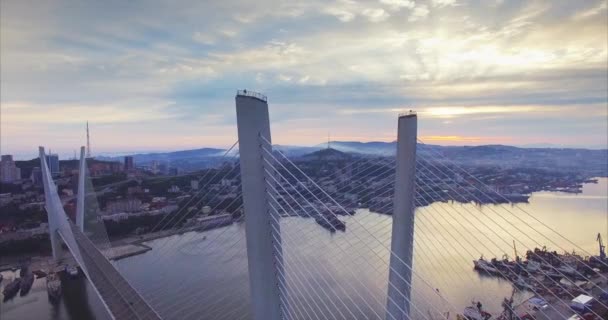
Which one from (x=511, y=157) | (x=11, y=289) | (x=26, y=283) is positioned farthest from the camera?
(x=511, y=157)

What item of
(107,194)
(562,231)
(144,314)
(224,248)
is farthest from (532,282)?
(107,194)

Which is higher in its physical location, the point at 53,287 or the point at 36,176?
the point at 36,176

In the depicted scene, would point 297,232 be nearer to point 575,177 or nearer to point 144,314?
point 144,314

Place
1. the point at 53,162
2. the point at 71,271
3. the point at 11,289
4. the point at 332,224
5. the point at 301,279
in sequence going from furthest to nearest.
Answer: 1. the point at 53,162
2. the point at 332,224
3. the point at 71,271
4. the point at 11,289
5. the point at 301,279

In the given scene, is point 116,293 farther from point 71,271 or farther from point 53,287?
point 71,271

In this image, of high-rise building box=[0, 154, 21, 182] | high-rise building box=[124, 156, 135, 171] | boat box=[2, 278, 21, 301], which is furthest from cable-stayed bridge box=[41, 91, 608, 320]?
high-rise building box=[124, 156, 135, 171]

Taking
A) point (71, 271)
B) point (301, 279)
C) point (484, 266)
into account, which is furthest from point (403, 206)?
point (71, 271)
